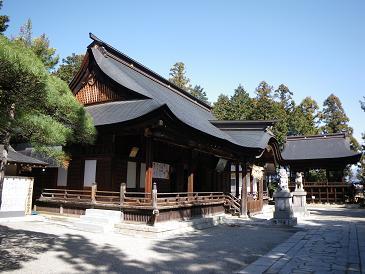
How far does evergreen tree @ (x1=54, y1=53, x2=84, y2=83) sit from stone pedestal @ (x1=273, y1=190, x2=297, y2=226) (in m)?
28.2

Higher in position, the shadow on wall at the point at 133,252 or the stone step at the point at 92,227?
the stone step at the point at 92,227

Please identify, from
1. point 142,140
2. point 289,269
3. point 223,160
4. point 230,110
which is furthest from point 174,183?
point 230,110

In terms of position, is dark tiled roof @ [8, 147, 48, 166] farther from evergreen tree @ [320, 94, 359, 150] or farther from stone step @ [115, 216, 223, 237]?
evergreen tree @ [320, 94, 359, 150]

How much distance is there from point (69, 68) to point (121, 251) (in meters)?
34.2

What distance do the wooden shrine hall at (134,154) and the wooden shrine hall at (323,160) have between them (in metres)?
18.2

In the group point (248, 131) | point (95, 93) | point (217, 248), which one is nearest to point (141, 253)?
point (217, 248)

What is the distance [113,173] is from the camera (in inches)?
586

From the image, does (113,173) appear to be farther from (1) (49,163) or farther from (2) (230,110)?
(2) (230,110)

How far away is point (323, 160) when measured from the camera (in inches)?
1494

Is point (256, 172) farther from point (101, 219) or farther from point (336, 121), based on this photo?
point (336, 121)

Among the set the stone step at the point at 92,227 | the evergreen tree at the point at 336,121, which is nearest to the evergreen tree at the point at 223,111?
the evergreen tree at the point at 336,121

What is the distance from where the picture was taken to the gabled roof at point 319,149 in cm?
3691

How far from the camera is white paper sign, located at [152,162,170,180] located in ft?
58.0

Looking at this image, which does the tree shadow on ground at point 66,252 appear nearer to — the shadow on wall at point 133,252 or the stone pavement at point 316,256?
the shadow on wall at point 133,252
